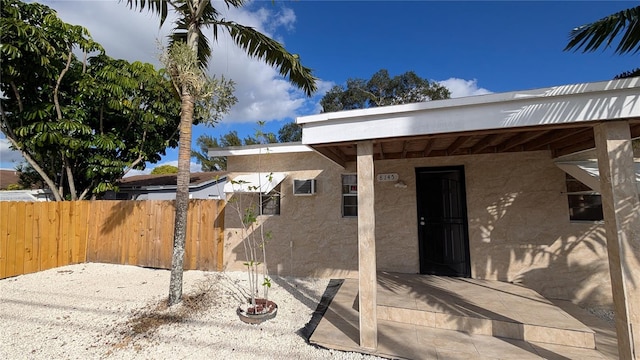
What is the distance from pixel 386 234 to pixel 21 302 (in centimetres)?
947

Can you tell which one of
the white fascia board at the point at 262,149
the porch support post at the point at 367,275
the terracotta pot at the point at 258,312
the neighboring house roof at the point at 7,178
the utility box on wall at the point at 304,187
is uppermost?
the neighboring house roof at the point at 7,178

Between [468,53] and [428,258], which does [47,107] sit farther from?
[468,53]

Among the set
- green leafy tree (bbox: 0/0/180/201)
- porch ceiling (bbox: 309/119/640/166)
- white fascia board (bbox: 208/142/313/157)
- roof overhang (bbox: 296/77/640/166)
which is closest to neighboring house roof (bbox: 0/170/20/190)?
green leafy tree (bbox: 0/0/180/201)

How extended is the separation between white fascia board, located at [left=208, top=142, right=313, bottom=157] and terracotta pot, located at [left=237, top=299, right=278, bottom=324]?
170 inches

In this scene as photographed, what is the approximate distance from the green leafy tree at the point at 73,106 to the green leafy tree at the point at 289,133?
70.9ft

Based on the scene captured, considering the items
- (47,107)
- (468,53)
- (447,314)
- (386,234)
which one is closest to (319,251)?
(386,234)

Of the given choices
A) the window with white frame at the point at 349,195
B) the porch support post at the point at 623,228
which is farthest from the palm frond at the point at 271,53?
the porch support post at the point at 623,228

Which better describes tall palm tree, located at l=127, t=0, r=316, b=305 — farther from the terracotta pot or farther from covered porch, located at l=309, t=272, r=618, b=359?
covered porch, located at l=309, t=272, r=618, b=359

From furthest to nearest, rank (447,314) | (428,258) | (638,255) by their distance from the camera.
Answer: (428,258) < (447,314) < (638,255)

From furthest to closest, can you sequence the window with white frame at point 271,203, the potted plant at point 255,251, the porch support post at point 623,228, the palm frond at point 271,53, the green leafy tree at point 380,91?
the green leafy tree at point 380,91, the window with white frame at point 271,203, the palm frond at point 271,53, the potted plant at point 255,251, the porch support post at point 623,228

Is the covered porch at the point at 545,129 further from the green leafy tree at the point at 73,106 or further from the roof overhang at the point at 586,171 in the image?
the green leafy tree at the point at 73,106

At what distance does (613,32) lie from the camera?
6617 millimetres

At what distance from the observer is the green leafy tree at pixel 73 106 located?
28.9 ft

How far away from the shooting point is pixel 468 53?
1684 cm
